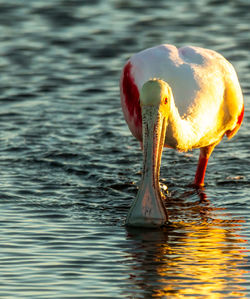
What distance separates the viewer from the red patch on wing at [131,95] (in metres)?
10.3

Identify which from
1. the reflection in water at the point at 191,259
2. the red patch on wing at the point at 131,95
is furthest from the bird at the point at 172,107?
the reflection in water at the point at 191,259

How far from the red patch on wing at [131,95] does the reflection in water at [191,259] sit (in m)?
1.28

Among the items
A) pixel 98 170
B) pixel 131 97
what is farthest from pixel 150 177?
pixel 98 170

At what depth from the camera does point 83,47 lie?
17281 mm

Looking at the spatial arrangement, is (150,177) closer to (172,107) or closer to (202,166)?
(172,107)

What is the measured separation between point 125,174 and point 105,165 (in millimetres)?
343

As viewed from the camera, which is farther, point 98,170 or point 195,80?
point 98,170

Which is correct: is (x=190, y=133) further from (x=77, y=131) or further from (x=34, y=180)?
(x=77, y=131)

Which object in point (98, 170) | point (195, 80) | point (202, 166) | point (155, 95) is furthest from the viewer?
point (98, 170)

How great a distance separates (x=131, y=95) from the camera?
10594mm

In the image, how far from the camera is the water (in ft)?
25.3

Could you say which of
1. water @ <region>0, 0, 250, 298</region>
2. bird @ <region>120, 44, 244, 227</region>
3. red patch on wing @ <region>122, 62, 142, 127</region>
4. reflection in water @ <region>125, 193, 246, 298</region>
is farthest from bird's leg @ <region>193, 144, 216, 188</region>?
reflection in water @ <region>125, 193, 246, 298</region>

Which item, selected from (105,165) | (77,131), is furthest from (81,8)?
(105,165)

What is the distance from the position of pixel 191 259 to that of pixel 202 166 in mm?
3024
